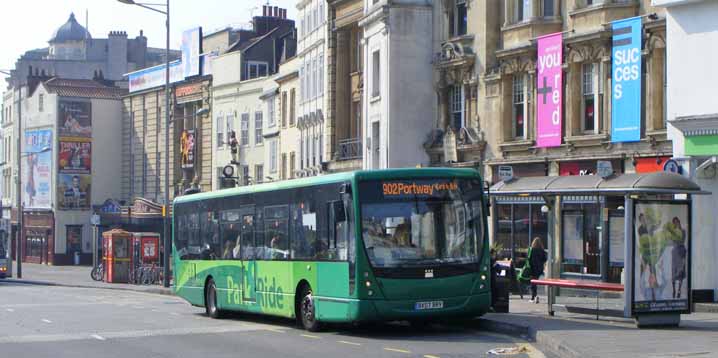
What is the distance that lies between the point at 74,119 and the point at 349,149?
43594 millimetres

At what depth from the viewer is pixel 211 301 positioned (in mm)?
28359

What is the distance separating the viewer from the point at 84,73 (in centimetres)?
11869

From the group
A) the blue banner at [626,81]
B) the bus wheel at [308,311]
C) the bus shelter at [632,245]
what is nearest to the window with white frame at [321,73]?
the bus shelter at [632,245]

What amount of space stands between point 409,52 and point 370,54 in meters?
2.92

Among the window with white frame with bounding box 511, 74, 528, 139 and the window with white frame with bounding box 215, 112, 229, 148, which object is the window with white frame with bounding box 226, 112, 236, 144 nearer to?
the window with white frame with bounding box 215, 112, 229, 148

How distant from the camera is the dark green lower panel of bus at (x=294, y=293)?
68.0 ft

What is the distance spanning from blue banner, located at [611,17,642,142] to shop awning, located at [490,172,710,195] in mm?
3731

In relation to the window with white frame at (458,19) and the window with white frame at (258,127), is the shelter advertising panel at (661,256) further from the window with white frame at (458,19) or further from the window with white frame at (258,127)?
the window with white frame at (258,127)

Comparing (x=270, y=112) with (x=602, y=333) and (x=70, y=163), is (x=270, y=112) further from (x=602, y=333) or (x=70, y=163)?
(x=602, y=333)

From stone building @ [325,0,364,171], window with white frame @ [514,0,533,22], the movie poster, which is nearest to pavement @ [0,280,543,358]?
window with white frame @ [514,0,533,22]

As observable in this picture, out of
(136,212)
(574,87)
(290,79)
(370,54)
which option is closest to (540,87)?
(574,87)

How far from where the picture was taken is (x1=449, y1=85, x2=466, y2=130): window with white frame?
3994 centimetres

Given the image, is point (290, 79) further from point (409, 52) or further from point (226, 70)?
point (409, 52)

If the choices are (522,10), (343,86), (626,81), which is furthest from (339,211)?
(343,86)
